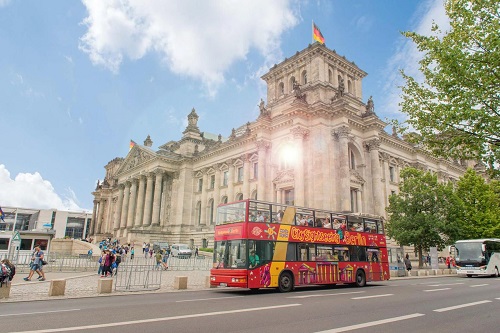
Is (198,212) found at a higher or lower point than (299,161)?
lower

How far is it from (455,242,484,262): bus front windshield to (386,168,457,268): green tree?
14.3 feet

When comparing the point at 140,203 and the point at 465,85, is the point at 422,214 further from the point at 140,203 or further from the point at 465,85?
the point at 140,203

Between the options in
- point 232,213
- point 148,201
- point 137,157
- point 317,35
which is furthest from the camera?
point 137,157

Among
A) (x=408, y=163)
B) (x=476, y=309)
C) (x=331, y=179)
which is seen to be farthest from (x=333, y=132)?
(x=476, y=309)

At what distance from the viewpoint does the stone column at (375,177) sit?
1588 inches

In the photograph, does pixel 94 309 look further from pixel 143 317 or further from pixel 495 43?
pixel 495 43

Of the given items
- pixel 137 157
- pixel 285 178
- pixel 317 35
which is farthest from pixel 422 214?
pixel 137 157

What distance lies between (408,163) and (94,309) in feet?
164

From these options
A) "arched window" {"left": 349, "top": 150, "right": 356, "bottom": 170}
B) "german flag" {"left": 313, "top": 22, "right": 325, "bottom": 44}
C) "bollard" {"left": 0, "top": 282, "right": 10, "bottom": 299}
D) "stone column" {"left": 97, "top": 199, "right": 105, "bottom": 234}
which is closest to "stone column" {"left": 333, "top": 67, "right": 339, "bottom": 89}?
"german flag" {"left": 313, "top": 22, "right": 325, "bottom": 44}

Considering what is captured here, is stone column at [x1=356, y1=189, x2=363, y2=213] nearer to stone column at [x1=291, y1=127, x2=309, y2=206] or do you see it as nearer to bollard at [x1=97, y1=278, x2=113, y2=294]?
stone column at [x1=291, y1=127, x2=309, y2=206]

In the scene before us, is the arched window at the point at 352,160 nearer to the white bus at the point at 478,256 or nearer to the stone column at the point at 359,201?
the stone column at the point at 359,201

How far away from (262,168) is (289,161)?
3.48 meters

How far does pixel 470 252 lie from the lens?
92.9 ft

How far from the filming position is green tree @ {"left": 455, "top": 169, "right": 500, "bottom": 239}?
37.8 metres
